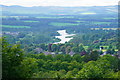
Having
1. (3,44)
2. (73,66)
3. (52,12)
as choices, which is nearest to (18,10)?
(52,12)

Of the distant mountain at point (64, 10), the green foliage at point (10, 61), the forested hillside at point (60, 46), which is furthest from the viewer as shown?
the distant mountain at point (64, 10)

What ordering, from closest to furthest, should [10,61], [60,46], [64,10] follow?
[10,61], [60,46], [64,10]

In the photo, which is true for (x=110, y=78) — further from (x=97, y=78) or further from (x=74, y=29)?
(x=74, y=29)

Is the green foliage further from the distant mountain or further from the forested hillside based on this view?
the distant mountain

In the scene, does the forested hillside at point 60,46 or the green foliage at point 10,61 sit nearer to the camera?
the green foliage at point 10,61

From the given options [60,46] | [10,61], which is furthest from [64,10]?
[10,61]

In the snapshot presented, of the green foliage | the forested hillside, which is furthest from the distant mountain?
the green foliage

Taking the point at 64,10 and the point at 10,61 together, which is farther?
the point at 64,10

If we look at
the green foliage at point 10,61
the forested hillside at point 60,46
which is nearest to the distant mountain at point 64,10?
the forested hillside at point 60,46

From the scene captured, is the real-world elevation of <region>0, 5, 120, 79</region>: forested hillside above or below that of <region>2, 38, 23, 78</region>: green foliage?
below

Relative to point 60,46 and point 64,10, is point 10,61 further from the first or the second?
point 64,10

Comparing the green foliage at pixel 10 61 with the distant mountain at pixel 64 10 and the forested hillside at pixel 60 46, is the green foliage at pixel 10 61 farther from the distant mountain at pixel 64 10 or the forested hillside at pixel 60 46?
the distant mountain at pixel 64 10
